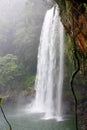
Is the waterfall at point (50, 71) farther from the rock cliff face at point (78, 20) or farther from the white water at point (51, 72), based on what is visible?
the rock cliff face at point (78, 20)

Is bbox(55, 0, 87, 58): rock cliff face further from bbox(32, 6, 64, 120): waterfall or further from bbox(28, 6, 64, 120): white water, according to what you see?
bbox(28, 6, 64, 120): white water

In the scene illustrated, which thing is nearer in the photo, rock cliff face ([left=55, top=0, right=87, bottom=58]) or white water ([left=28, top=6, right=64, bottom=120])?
rock cliff face ([left=55, top=0, right=87, bottom=58])

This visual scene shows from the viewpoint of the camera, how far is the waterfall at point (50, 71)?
25.1 metres

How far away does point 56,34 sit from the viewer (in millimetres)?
26391

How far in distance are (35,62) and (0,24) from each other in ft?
25.6

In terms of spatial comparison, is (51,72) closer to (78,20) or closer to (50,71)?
(50,71)

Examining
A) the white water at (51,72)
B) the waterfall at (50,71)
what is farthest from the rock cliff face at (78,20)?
the white water at (51,72)

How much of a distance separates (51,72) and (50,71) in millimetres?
234

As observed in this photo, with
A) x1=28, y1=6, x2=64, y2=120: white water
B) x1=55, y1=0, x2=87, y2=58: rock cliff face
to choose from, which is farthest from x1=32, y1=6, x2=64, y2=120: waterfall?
x1=55, y1=0, x2=87, y2=58: rock cliff face

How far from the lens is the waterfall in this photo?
25.1m

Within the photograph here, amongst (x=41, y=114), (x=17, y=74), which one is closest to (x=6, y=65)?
(x=17, y=74)

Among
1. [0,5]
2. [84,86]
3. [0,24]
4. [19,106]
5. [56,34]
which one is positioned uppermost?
[0,5]

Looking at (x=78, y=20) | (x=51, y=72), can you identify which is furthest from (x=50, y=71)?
(x=78, y=20)

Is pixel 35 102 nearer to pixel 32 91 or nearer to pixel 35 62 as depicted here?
pixel 32 91
